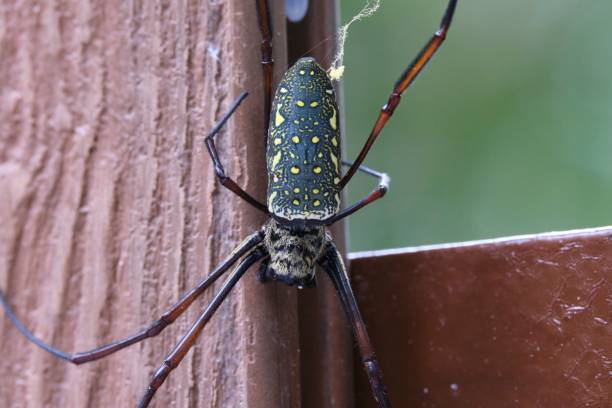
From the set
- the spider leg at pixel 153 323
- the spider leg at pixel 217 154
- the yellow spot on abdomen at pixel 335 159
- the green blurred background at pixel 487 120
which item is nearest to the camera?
the spider leg at pixel 153 323

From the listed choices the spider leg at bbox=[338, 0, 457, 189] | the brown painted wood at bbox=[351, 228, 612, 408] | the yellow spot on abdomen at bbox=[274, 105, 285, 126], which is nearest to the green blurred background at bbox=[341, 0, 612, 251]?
the spider leg at bbox=[338, 0, 457, 189]

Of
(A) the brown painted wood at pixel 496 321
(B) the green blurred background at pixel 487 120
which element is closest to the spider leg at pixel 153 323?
(A) the brown painted wood at pixel 496 321

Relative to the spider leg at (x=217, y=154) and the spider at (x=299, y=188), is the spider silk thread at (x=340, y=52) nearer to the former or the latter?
the spider at (x=299, y=188)

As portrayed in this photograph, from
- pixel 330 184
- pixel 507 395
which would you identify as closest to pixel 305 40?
pixel 330 184

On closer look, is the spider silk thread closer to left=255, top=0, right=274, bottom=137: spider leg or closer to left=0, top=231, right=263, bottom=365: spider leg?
left=255, top=0, right=274, bottom=137: spider leg

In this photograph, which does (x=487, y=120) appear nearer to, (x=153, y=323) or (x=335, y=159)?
(x=335, y=159)

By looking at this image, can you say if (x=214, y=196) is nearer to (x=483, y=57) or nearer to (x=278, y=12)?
(x=278, y=12)

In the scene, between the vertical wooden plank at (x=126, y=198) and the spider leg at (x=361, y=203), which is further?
the spider leg at (x=361, y=203)
